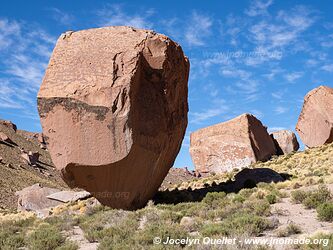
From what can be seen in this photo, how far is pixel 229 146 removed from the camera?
30.3 metres

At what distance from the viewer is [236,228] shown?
8875mm

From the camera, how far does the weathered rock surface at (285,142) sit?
37.4 meters

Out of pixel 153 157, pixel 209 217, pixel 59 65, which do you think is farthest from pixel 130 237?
pixel 59 65

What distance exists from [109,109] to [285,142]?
29348mm

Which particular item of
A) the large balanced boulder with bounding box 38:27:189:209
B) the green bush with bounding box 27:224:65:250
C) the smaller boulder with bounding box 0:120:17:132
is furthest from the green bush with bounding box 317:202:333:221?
the smaller boulder with bounding box 0:120:17:132

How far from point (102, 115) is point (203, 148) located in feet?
67.1

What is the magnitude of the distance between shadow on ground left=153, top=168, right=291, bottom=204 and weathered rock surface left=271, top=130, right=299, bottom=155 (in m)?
19.2

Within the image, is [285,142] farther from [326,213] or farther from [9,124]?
[9,124]

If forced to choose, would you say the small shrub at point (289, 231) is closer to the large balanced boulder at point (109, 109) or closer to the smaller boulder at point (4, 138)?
the large balanced boulder at point (109, 109)

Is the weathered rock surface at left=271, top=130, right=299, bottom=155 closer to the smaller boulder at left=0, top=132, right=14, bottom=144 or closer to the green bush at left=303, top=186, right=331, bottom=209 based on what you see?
the green bush at left=303, top=186, right=331, bottom=209

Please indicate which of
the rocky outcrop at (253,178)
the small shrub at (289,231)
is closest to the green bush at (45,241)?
the small shrub at (289,231)

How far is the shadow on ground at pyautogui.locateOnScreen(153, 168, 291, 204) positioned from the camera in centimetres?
1538

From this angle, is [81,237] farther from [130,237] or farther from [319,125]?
[319,125]

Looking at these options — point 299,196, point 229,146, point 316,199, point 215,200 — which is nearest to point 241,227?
point 316,199
